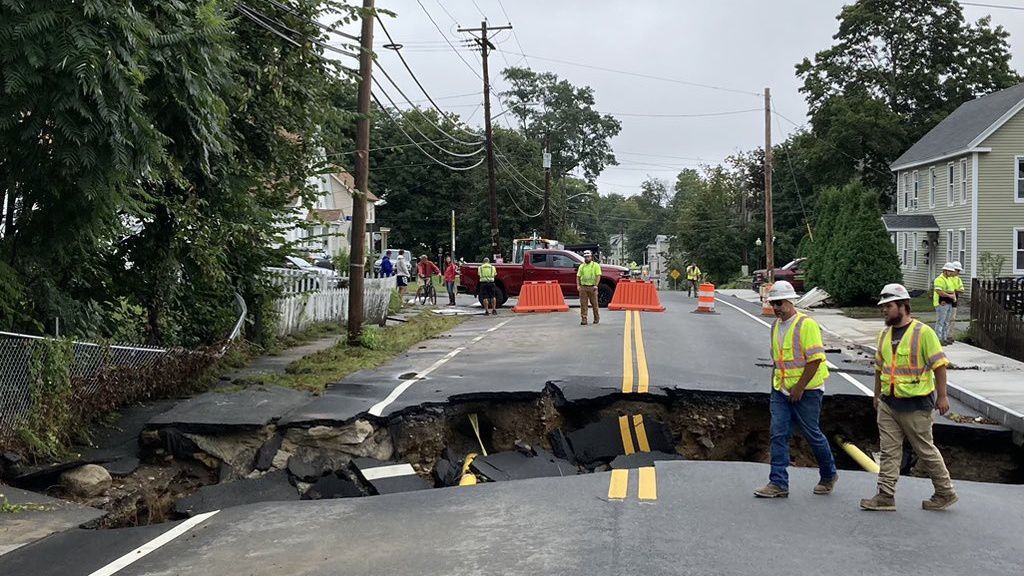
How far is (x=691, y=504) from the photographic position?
7.04m

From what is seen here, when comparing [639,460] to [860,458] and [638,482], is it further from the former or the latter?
[860,458]

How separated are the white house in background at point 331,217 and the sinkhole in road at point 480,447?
5.21 metres

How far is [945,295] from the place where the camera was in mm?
18156

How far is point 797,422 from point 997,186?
1304 inches

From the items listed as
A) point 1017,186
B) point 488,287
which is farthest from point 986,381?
point 1017,186

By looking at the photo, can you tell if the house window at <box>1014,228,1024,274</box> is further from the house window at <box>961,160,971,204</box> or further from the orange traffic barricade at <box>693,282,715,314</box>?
the orange traffic barricade at <box>693,282,715,314</box>

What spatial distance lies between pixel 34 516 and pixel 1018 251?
121 ft

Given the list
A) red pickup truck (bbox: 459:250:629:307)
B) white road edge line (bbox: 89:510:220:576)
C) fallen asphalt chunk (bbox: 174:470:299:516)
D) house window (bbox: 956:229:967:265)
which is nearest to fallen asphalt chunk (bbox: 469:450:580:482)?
fallen asphalt chunk (bbox: 174:470:299:516)

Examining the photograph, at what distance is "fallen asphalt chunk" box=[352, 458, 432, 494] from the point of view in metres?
8.34

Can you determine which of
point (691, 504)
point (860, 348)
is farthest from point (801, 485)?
point (860, 348)

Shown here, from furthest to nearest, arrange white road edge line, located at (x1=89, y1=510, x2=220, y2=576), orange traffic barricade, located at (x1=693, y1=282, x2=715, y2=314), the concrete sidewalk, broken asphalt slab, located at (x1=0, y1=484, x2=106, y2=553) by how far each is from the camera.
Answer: orange traffic barricade, located at (x1=693, y1=282, x2=715, y2=314), the concrete sidewalk, broken asphalt slab, located at (x1=0, y1=484, x2=106, y2=553), white road edge line, located at (x1=89, y1=510, x2=220, y2=576)

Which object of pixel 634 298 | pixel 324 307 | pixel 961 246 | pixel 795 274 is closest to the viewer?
pixel 324 307

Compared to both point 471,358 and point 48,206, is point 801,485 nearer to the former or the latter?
point 48,206

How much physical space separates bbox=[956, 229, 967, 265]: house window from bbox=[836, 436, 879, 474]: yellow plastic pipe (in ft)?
97.5
